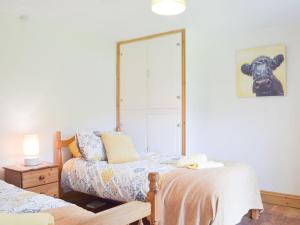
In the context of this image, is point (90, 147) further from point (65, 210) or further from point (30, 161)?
point (65, 210)

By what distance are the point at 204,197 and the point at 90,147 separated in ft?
5.38

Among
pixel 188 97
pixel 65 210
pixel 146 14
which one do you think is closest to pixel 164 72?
pixel 188 97

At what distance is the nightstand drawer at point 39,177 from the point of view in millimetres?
2977

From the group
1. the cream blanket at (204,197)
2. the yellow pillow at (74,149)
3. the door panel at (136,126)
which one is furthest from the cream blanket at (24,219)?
the door panel at (136,126)

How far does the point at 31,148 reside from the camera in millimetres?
3246

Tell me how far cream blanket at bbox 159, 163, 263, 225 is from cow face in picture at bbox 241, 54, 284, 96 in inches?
58.0

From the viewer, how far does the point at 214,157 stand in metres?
4.34

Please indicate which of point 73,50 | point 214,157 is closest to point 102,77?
point 73,50

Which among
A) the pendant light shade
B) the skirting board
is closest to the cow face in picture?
the skirting board

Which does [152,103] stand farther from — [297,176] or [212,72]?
[297,176]

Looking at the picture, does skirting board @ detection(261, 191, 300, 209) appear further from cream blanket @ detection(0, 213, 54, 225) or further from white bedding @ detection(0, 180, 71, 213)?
cream blanket @ detection(0, 213, 54, 225)

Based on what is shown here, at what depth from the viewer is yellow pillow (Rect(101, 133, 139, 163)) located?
3.41m

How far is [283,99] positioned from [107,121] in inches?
97.5

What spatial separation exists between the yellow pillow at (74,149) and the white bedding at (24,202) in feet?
5.06
